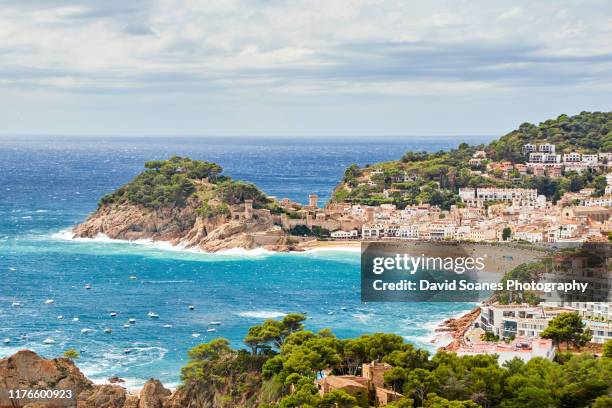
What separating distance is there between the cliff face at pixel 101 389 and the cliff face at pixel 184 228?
3464 centimetres

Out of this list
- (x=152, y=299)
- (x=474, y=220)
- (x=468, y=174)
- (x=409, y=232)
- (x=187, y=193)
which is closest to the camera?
(x=152, y=299)

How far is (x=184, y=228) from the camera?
221ft

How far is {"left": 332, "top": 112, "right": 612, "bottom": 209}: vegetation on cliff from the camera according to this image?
80.0 metres

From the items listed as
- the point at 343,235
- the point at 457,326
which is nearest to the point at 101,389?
the point at 457,326

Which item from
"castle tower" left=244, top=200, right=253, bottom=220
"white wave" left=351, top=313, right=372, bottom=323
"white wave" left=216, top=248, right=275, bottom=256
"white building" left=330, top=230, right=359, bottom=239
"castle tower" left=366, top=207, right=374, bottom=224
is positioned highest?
"castle tower" left=244, top=200, right=253, bottom=220

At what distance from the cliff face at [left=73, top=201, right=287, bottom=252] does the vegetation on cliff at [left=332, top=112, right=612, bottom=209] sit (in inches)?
602

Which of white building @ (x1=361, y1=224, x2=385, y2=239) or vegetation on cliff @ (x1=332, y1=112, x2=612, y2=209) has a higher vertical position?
vegetation on cliff @ (x1=332, y1=112, x2=612, y2=209)

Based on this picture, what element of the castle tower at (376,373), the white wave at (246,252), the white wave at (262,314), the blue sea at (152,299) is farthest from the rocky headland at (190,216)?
the castle tower at (376,373)

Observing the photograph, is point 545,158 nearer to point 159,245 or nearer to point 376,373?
point 159,245

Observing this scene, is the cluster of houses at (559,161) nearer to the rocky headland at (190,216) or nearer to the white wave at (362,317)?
the rocky headland at (190,216)

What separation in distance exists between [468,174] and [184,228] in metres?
30.4

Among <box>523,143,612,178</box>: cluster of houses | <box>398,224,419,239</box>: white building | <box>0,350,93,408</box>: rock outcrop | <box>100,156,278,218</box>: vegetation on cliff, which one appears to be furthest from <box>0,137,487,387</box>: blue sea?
<box>523,143,612,178</box>: cluster of houses

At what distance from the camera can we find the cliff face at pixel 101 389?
27125 millimetres

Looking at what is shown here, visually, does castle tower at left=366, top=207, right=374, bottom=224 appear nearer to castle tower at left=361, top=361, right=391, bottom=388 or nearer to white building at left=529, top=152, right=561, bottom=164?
white building at left=529, top=152, right=561, bottom=164
